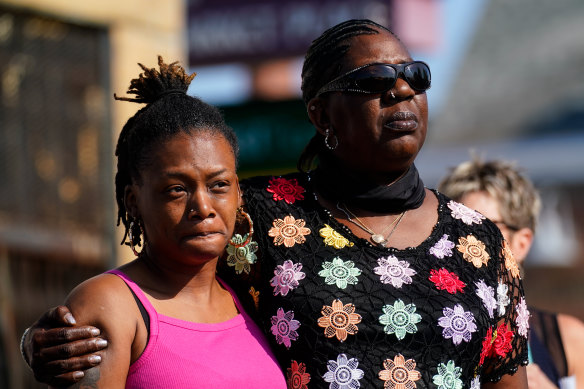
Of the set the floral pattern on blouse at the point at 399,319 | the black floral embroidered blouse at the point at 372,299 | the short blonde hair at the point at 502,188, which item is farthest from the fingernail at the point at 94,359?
the short blonde hair at the point at 502,188

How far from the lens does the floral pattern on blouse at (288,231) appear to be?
10.5ft

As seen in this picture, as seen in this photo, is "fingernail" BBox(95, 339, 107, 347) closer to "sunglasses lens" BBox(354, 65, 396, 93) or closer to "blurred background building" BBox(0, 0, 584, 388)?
"sunglasses lens" BBox(354, 65, 396, 93)

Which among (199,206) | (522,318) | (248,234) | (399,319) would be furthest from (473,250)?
(199,206)

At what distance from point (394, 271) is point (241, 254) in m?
0.48

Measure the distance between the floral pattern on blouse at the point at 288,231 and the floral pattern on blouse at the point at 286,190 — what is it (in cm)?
9

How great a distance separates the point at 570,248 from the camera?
49.2ft

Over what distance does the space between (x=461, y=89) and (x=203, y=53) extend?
41.0 feet

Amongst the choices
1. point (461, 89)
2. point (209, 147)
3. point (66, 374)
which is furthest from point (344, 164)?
point (461, 89)

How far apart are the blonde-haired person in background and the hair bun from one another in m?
1.65

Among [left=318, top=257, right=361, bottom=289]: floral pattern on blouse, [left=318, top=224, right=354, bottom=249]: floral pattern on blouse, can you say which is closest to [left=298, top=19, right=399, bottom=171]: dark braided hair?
[left=318, top=224, right=354, bottom=249]: floral pattern on blouse

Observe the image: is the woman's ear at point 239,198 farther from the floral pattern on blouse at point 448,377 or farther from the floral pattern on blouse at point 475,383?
the floral pattern on blouse at point 475,383

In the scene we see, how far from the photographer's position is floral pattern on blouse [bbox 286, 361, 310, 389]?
3.05m

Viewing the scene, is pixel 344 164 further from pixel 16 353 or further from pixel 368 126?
pixel 16 353

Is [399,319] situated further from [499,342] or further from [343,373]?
[499,342]
